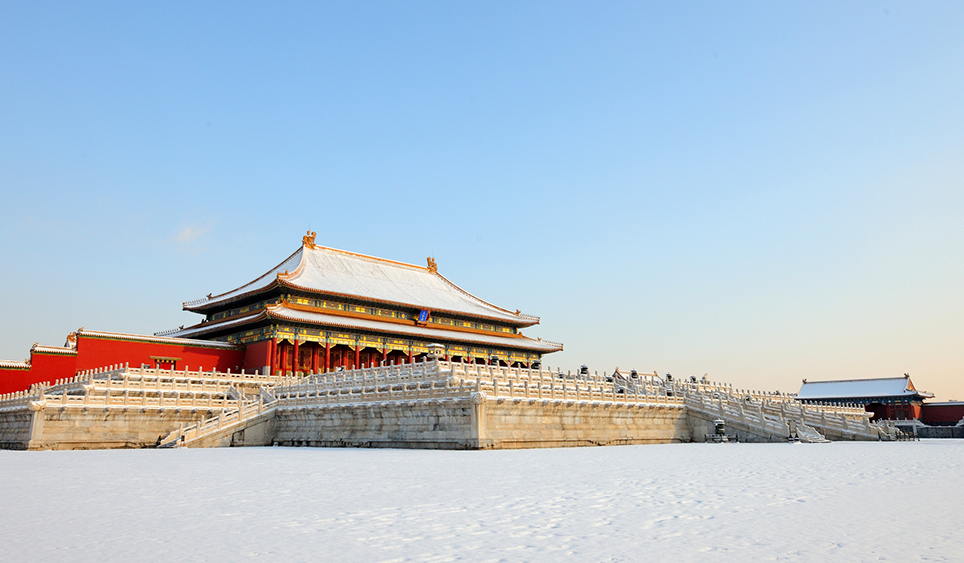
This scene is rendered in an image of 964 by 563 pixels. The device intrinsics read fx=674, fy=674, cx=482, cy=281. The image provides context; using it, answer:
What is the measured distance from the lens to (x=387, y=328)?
151 ft

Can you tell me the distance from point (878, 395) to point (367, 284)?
137 feet

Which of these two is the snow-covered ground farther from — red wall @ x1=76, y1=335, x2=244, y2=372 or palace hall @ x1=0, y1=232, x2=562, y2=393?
red wall @ x1=76, y1=335, x2=244, y2=372

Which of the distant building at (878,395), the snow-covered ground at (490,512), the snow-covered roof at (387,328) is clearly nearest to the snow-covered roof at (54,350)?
the snow-covered roof at (387,328)

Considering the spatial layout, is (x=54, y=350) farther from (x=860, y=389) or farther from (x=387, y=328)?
(x=860, y=389)

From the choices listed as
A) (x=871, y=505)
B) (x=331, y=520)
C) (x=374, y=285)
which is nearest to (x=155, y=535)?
(x=331, y=520)

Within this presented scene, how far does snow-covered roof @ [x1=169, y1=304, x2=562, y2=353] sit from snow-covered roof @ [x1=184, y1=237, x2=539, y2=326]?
4.88ft

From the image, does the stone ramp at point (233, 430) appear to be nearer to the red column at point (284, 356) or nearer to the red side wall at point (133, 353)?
the red side wall at point (133, 353)

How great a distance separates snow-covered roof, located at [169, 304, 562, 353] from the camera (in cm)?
4153

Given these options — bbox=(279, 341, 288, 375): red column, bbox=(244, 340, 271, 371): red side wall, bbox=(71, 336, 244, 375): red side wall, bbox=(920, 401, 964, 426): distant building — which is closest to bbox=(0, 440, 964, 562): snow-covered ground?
bbox=(71, 336, 244, 375): red side wall

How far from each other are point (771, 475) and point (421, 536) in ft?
28.5

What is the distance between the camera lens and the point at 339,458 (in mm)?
18969

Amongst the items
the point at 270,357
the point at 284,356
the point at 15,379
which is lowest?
the point at 15,379

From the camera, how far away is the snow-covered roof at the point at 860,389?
53125 millimetres

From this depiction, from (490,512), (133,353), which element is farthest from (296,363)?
(490,512)
